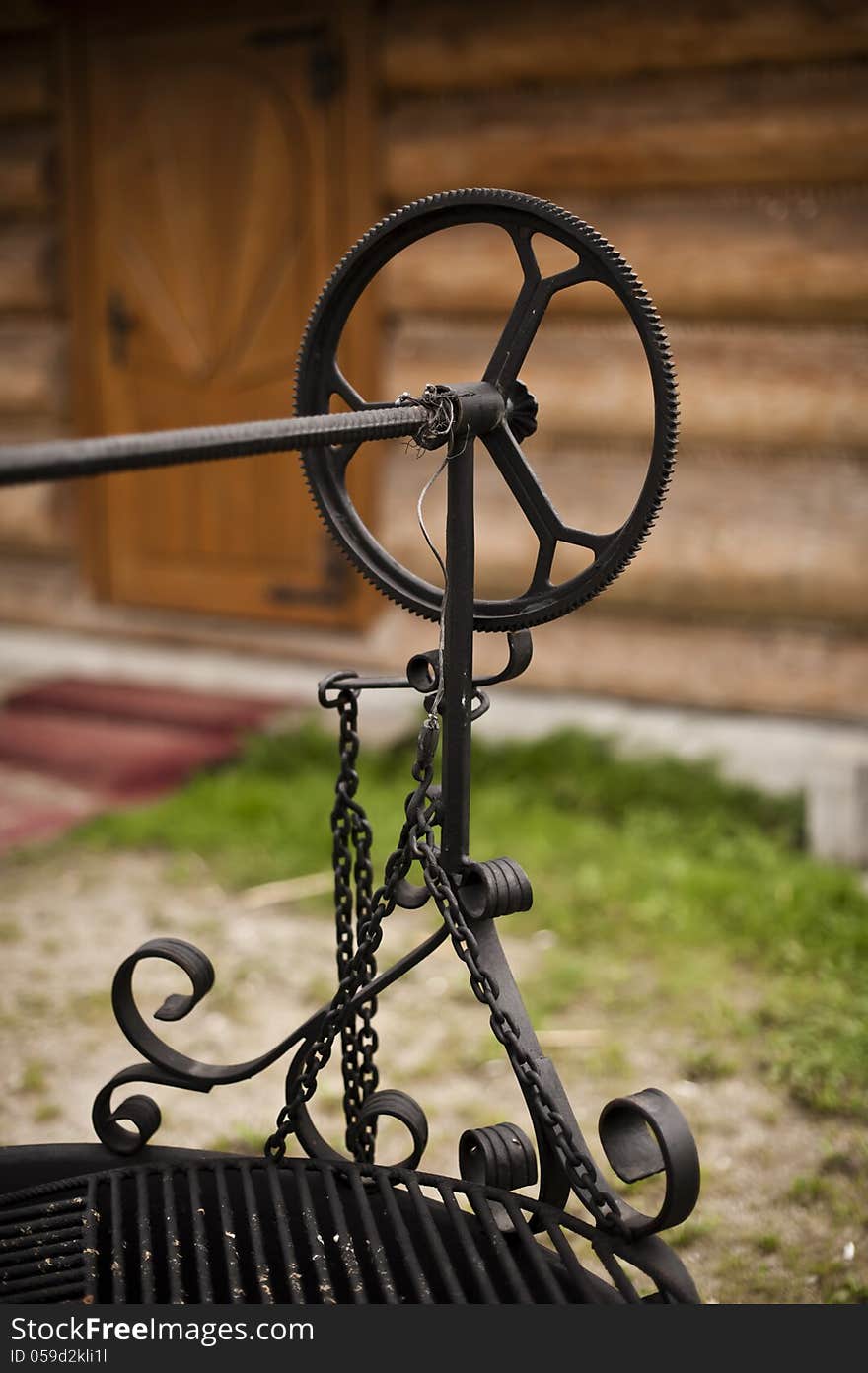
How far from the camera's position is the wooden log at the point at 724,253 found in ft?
14.5

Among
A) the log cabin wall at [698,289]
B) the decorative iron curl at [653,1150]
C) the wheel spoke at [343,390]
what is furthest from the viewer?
the log cabin wall at [698,289]

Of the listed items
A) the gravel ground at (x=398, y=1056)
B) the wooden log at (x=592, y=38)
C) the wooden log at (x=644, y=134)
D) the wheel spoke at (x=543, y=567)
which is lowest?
the gravel ground at (x=398, y=1056)

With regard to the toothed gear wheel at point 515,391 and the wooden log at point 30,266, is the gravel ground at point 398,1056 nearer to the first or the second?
the toothed gear wheel at point 515,391

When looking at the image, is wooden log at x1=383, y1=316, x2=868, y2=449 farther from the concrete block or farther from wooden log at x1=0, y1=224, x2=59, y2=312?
wooden log at x1=0, y1=224, x2=59, y2=312

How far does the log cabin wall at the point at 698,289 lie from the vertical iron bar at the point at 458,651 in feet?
10.3

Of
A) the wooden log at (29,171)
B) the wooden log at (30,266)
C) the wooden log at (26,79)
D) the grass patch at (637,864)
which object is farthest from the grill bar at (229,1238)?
the wooden log at (26,79)

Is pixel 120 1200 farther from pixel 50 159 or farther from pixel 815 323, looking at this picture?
pixel 50 159

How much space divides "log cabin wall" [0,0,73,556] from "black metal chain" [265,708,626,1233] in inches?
173

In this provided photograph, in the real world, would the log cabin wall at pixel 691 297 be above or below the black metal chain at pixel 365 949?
above

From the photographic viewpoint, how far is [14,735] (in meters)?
5.09

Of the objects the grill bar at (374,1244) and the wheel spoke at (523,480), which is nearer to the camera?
the grill bar at (374,1244)

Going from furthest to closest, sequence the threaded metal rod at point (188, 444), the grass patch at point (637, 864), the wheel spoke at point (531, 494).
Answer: the grass patch at point (637, 864)
the wheel spoke at point (531, 494)
the threaded metal rod at point (188, 444)

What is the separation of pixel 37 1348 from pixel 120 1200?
289 millimetres

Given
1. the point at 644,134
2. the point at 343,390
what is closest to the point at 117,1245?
the point at 343,390
